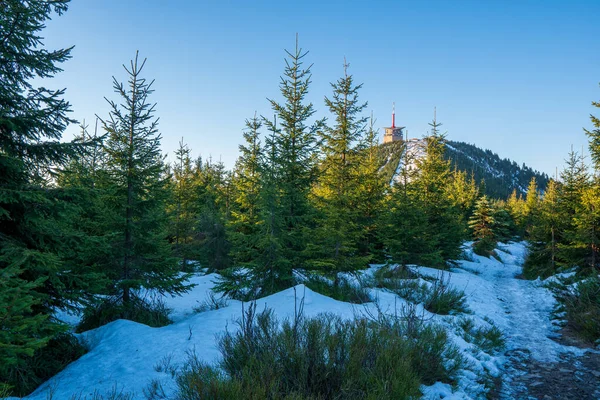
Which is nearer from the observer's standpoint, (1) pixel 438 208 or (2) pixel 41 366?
(2) pixel 41 366

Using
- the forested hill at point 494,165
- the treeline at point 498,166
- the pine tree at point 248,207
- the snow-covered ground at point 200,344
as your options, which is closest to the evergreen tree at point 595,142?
the snow-covered ground at point 200,344

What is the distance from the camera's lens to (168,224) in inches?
434

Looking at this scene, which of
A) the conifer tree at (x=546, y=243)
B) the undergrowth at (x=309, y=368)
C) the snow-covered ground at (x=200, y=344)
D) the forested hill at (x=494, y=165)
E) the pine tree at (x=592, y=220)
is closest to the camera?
the undergrowth at (x=309, y=368)

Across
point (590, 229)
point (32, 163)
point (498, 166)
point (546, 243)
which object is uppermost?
point (498, 166)

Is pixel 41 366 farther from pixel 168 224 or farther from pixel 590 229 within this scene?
pixel 590 229

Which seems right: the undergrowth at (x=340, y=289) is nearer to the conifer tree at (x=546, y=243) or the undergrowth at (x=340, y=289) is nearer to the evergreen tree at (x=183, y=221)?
the evergreen tree at (x=183, y=221)

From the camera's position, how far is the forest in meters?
4.56

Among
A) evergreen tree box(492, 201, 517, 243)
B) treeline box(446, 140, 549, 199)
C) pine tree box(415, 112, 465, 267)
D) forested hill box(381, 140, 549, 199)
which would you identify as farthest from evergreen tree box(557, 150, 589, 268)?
treeline box(446, 140, 549, 199)

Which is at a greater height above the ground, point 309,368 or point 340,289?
point 309,368

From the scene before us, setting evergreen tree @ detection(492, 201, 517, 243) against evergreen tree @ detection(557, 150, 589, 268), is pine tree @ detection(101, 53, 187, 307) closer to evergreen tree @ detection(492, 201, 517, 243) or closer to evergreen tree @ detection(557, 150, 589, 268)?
evergreen tree @ detection(557, 150, 589, 268)

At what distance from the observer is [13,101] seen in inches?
194

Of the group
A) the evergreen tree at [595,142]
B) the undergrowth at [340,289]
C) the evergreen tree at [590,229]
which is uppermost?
the evergreen tree at [595,142]

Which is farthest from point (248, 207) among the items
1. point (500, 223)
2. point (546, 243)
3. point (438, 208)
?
point (500, 223)

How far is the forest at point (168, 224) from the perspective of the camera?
456 cm
